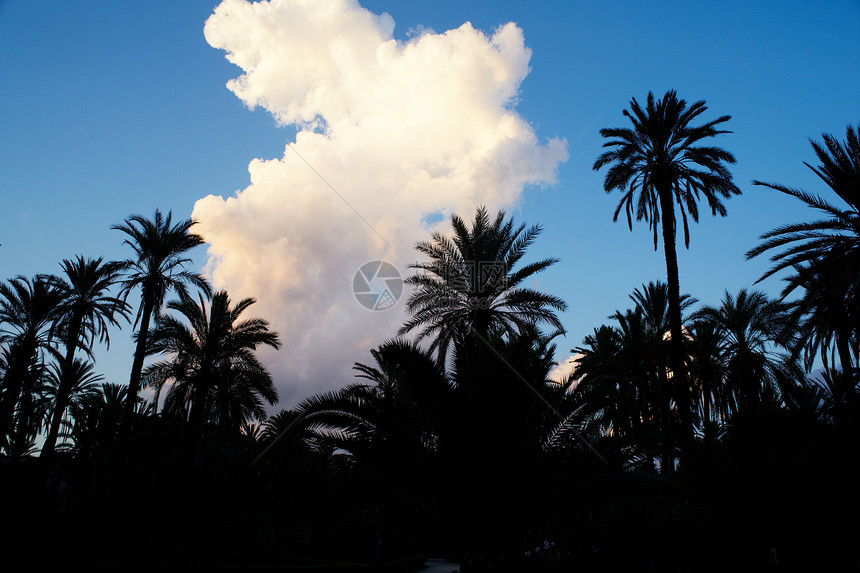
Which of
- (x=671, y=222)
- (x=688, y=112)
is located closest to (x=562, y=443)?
(x=671, y=222)

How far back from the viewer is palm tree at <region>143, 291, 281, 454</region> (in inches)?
981

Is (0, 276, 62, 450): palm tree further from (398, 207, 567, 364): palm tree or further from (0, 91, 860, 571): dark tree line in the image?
(398, 207, 567, 364): palm tree

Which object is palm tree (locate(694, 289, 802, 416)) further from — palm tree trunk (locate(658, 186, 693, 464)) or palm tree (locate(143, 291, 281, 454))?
palm tree (locate(143, 291, 281, 454))

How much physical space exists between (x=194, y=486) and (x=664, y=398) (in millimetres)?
20246

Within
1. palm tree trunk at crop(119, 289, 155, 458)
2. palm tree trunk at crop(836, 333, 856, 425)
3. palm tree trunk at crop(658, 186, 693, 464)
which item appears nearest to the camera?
palm tree trunk at crop(836, 333, 856, 425)

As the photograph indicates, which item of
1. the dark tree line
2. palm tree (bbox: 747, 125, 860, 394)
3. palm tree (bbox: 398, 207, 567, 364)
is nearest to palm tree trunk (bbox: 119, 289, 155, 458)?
the dark tree line

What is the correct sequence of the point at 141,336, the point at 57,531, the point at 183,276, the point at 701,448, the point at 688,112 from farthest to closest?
1. the point at 183,276
2. the point at 141,336
3. the point at 688,112
4. the point at 57,531
5. the point at 701,448

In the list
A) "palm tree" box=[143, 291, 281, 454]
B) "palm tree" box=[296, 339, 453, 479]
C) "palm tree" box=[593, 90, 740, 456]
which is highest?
"palm tree" box=[593, 90, 740, 456]

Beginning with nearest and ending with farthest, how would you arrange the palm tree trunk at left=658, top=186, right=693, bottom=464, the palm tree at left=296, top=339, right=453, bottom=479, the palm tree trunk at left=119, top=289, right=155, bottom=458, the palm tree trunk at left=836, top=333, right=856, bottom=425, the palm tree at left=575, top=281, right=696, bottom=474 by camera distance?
the palm tree at left=296, top=339, right=453, bottom=479
the palm tree trunk at left=836, top=333, right=856, bottom=425
the palm tree trunk at left=658, top=186, right=693, bottom=464
the palm tree trunk at left=119, top=289, right=155, bottom=458
the palm tree at left=575, top=281, right=696, bottom=474

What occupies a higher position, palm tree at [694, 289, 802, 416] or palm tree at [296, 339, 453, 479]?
palm tree at [694, 289, 802, 416]

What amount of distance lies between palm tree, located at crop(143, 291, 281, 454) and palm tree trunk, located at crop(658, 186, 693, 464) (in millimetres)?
17119

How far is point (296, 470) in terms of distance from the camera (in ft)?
86.5

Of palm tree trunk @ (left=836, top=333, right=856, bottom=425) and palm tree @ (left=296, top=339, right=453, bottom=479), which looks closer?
palm tree @ (left=296, top=339, right=453, bottom=479)

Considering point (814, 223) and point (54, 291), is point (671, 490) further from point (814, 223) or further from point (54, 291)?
point (54, 291)
